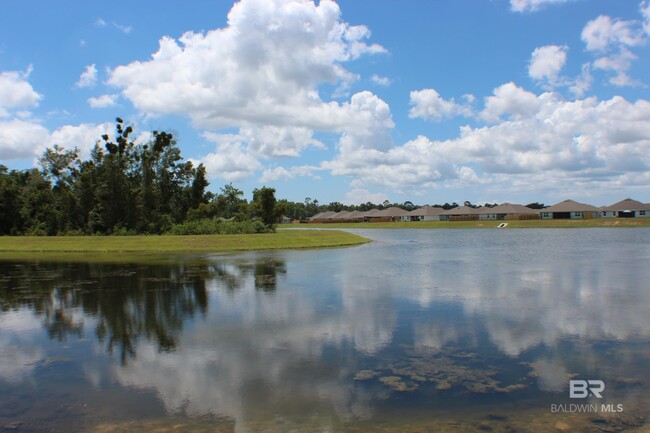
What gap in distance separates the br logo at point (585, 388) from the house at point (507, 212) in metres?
119

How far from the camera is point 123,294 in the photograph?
18.7 metres

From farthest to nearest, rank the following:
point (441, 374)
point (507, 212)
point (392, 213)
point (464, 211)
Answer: point (392, 213), point (464, 211), point (507, 212), point (441, 374)

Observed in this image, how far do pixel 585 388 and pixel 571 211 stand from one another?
126m

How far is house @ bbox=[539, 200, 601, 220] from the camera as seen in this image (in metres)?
118

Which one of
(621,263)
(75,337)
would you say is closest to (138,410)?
(75,337)

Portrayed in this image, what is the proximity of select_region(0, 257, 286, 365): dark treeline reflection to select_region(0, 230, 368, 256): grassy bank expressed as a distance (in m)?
13.6

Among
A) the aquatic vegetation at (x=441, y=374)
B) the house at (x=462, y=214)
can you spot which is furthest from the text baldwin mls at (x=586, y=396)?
the house at (x=462, y=214)

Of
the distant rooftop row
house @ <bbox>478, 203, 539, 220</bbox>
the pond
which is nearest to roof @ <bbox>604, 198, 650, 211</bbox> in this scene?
the distant rooftop row

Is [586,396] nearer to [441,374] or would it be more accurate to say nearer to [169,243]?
[441,374]

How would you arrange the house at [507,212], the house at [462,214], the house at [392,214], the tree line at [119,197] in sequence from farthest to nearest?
1. the house at [392,214]
2. the house at [462,214]
3. the house at [507,212]
4. the tree line at [119,197]

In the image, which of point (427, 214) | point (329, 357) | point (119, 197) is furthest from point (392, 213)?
point (329, 357)

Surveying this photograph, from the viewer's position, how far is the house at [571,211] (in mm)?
118044

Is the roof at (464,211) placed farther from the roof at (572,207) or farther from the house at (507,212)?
the roof at (572,207)

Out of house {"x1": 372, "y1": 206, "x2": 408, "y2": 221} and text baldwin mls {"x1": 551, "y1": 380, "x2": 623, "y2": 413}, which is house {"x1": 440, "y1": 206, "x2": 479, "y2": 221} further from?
text baldwin mls {"x1": 551, "y1": 380, "x2": 623, "y2": 413}
